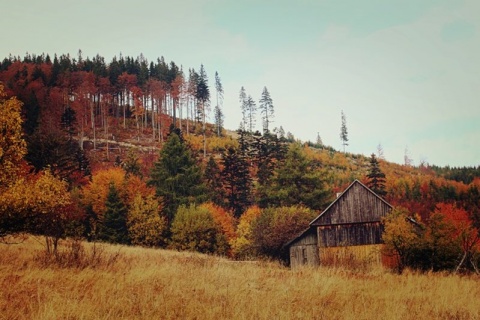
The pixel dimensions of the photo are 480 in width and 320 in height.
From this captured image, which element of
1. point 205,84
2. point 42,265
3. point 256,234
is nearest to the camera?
point 42,265

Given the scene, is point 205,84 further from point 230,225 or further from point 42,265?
point 42,265

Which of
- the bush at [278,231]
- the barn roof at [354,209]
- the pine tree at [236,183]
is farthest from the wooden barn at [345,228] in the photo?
the pine tree at [236,183]

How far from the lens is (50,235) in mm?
14297

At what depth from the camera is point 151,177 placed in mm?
58719

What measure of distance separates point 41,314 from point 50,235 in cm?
928

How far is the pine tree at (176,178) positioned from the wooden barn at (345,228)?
71.1 ft

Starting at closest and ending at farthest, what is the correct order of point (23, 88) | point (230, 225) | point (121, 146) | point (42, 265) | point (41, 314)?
point (41, 314)
point (42, 265)
point (230, 225)
point (121, 146)
point (23, 88)

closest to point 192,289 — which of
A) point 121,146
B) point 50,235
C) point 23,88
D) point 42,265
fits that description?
point 42,265

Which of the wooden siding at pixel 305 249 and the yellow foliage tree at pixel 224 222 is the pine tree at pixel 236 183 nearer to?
the yellow foliage tree at pixel 224 222

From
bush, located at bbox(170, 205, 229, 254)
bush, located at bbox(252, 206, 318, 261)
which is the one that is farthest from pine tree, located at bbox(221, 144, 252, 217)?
bush, located at bbox(252, 206, 318, 261)

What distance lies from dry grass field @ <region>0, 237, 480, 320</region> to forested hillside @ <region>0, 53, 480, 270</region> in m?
4.63

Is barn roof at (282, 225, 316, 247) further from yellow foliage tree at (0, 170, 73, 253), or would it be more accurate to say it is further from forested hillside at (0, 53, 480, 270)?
yellow foliage tree at (0, 170, 73, 253)

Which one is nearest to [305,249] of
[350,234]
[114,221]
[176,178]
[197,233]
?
[350,234]

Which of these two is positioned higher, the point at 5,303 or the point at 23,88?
the point at 23,88
